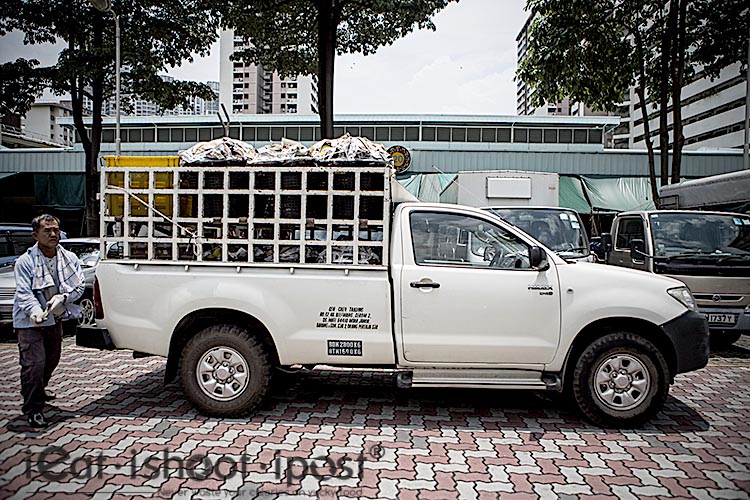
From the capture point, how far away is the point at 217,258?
5.37 meters

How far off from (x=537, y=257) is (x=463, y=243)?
26.1 inches

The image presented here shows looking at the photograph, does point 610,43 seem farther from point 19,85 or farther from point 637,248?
point 19,85

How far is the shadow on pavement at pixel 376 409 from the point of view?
5.21 m

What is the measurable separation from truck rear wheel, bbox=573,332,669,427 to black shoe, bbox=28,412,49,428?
4571mm

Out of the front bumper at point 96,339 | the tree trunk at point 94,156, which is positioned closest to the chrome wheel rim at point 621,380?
the front bumper at point 96,339

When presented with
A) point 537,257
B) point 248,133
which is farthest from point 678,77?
point 248,133

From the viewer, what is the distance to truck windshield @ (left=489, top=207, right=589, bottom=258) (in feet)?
30.9

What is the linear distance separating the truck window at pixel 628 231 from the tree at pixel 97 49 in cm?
1144

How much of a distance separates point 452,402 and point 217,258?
269 centimetres

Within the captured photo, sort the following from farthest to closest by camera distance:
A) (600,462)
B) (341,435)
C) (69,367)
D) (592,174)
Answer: (592,174) < (69,367) < (341,435) < (600,462)

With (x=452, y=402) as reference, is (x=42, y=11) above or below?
above

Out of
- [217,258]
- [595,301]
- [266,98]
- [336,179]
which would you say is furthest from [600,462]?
[266,98]

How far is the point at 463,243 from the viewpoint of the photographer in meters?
5.30

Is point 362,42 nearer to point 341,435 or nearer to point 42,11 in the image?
point 42,11
